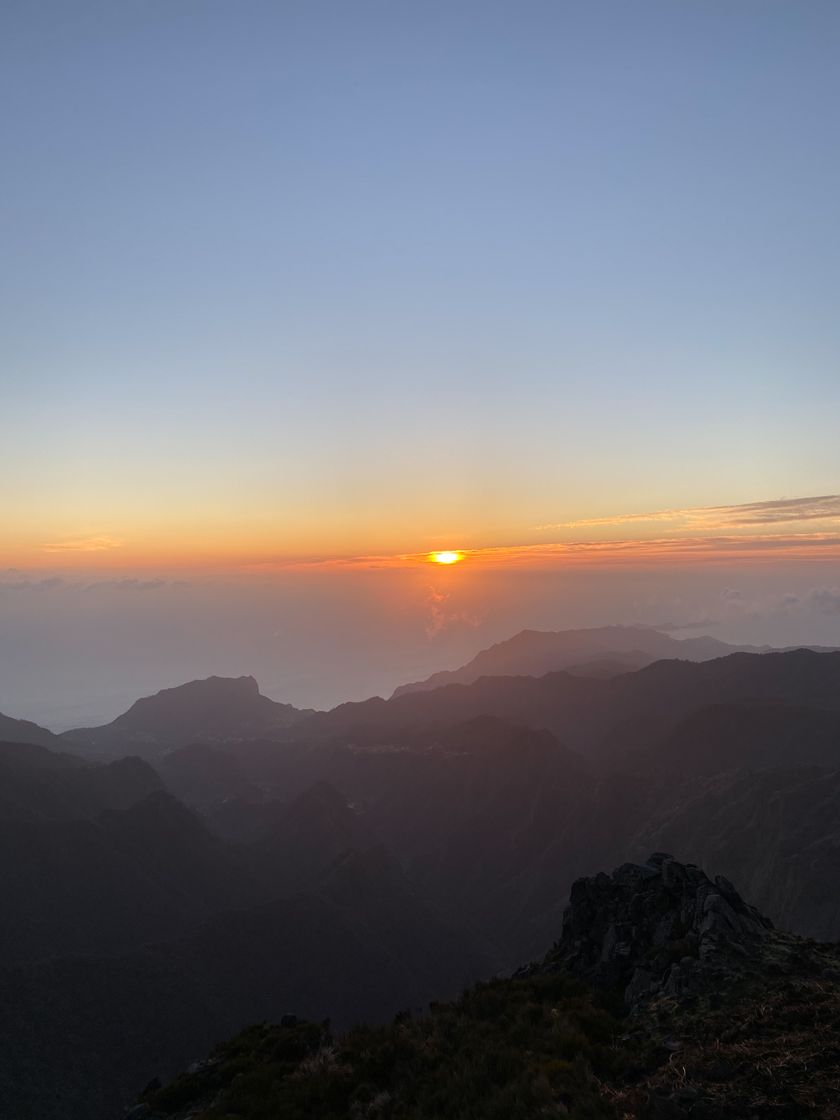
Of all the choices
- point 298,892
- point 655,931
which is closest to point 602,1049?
point 655,931

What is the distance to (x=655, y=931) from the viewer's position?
1394 inches

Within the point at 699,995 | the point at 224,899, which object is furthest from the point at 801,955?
the point at 224,899

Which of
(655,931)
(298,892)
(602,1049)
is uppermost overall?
(602,1049)

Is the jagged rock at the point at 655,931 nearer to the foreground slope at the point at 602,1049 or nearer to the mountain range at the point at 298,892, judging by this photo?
the foreground slope at the point at 602,1049

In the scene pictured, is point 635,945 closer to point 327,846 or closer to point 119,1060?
point 119,1060

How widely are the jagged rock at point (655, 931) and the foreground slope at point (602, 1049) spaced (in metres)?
0.14

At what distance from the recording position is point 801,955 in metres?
27.7

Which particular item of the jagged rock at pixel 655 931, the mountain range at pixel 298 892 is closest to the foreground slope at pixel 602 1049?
the jagged rock at pixel 655 931

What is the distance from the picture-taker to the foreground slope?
54.5 ft

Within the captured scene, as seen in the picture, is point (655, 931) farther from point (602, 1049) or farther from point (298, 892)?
point (298, 892)

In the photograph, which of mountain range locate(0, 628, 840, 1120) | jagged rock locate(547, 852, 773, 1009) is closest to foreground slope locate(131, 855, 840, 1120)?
jagged rock locate(547, 852, 773, 1009)

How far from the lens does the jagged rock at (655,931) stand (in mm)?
27327

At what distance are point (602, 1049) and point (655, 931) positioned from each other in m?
17.1

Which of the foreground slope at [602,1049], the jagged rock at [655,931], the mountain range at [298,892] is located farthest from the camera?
the mountain range at [298,892]
